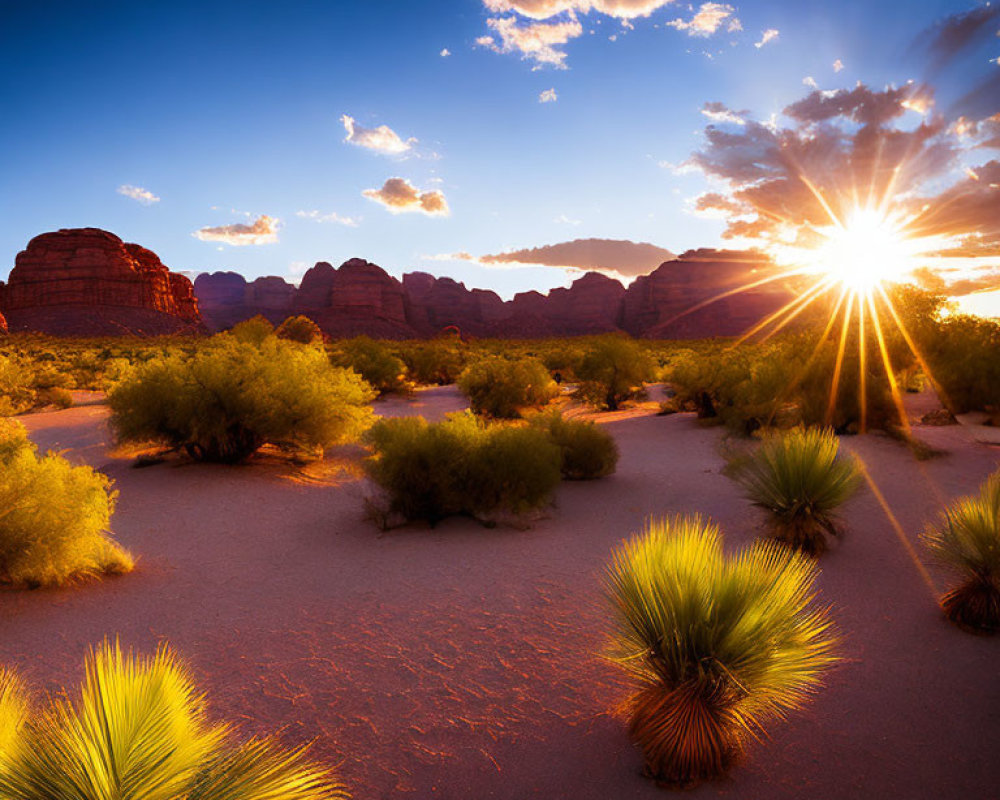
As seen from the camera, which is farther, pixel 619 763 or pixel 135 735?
pixel 619 763

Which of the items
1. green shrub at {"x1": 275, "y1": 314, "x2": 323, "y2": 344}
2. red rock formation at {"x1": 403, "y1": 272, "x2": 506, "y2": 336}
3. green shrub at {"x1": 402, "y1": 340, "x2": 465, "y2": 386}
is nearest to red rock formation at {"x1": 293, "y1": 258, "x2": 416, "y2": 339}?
red rock formation at {"x1": 403, "y1": 272, "x2": 506, "y2": 336}

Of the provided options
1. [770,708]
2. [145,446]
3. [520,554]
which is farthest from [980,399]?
[145,446]

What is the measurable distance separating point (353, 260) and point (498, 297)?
123ft

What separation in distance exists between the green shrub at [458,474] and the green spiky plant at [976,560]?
479cm

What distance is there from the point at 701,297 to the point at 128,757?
130 meters

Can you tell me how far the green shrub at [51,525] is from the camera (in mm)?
5922

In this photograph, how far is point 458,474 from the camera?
28.7ft

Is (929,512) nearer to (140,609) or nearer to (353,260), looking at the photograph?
(140,609)

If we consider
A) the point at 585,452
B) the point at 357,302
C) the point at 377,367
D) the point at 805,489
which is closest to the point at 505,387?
the point at 377,367

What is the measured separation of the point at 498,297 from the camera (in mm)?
148000

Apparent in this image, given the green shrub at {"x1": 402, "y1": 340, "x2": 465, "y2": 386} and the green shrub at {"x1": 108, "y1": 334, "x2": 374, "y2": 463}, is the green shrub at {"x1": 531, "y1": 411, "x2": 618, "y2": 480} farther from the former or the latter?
the green shrub at {"x1": 402, "y1": 340, "x2": 465, "y2": 386}

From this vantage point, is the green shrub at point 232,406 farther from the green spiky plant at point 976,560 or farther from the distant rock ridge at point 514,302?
the distant rock ridge at point 514,302

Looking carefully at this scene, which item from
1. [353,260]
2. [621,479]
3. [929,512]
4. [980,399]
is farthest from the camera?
[353,260]

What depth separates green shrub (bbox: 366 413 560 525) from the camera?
28.4 feet
